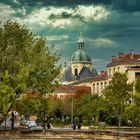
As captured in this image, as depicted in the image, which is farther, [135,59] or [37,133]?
[135,59]

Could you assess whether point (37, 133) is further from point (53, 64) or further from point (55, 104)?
point (55, 104)

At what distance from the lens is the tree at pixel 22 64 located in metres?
70.7

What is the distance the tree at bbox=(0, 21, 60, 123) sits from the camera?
70.7m

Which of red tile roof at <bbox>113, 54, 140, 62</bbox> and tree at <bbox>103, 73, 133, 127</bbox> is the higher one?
red tile roof at <bbox>113, 54, 140, 62</bbox>

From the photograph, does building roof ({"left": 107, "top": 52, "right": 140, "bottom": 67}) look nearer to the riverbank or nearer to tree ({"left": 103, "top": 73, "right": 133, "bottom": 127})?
tree ({"left": 103, "top": 73, "right": 133, "bottom": 127})

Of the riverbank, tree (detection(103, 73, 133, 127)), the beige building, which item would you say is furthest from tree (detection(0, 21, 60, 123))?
the beige building

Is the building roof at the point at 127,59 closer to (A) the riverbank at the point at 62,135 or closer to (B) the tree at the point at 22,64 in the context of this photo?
(B) the tree at the point at 22,64

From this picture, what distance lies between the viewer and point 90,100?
12500cm

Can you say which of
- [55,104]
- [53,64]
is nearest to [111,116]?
[55,104]

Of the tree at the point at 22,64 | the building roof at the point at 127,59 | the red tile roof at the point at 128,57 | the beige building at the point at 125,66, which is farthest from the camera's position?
the red tile roof at the point at 128,57

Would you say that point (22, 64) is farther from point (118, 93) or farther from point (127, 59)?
point (127, 59)

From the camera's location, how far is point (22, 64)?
72.8 metres

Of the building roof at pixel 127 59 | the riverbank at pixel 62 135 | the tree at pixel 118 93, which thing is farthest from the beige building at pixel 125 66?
the riverbank at pixel 62 135

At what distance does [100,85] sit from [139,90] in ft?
265
